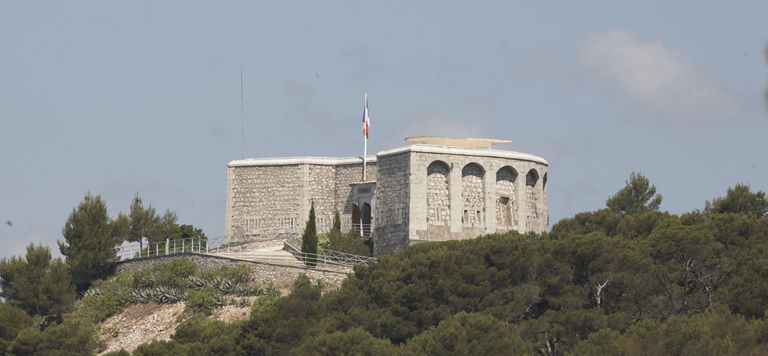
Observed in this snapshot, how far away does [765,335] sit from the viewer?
40406mm

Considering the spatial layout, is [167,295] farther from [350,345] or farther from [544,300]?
[544,300]

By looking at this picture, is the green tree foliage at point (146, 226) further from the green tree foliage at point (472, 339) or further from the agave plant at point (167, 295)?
the green tree foliage at point (472, 339)

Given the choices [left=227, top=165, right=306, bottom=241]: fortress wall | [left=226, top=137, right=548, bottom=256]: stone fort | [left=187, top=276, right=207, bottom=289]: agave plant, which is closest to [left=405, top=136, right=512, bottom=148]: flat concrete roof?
[left=226, top=137, right=548, bottom=256]: stone fort

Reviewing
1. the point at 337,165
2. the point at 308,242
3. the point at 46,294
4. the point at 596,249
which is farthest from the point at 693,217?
the point at 46,294

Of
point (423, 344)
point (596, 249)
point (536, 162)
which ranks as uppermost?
point (536, 162)

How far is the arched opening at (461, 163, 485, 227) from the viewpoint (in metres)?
61.6

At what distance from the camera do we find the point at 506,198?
6284cm

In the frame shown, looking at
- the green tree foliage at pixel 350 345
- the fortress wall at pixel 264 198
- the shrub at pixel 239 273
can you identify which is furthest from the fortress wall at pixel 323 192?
the green tree foliage at pixel 350 345

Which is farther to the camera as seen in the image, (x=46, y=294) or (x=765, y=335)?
(x=46, y=294)

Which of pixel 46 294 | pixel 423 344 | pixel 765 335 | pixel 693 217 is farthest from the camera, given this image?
pixel 46 294

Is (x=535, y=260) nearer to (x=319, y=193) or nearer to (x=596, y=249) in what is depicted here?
(x=596, y=249)

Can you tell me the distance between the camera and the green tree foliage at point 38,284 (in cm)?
5759

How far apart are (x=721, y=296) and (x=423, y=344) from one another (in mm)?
9684

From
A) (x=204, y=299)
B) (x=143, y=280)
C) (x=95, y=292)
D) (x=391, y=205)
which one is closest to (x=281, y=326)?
(x=204, y=299)
